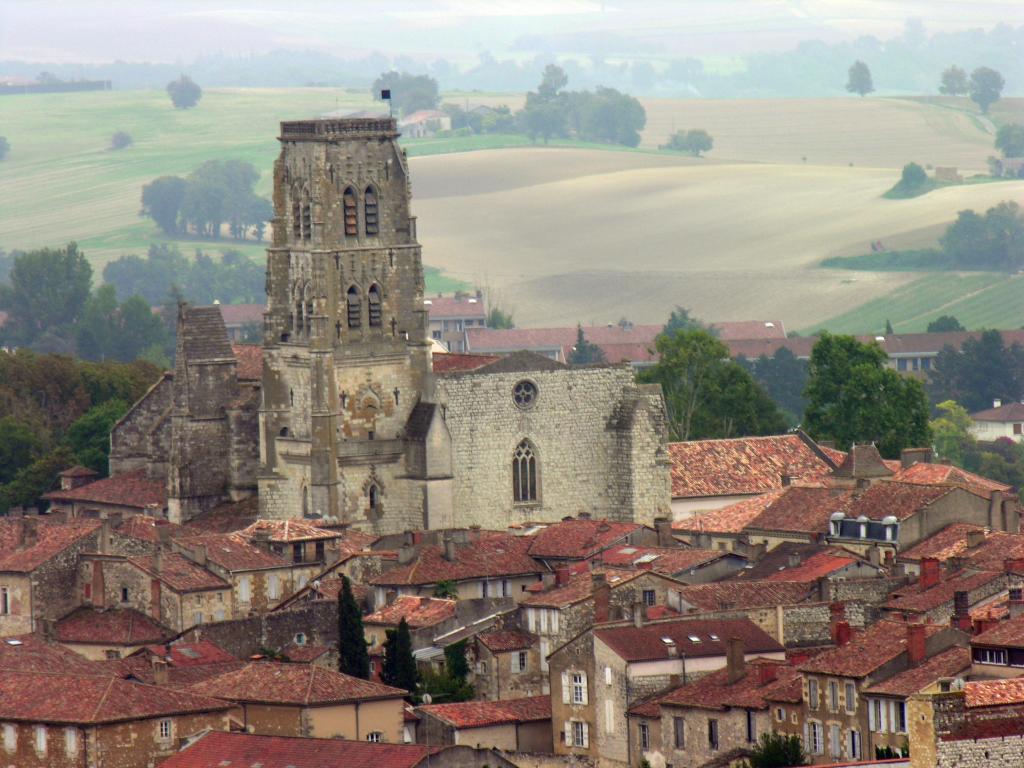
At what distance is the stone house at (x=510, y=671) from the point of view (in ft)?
271

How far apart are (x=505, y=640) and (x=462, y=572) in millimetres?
7376

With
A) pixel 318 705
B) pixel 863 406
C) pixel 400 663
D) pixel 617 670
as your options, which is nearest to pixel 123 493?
pixel 863 406

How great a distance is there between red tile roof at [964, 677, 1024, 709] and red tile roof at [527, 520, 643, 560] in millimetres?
28754

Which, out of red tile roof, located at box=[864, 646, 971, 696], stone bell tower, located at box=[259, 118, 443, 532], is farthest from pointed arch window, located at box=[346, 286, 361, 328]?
red tile roof, located at box=[864, 646, 971, 696]

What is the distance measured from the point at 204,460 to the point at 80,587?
1655 cm

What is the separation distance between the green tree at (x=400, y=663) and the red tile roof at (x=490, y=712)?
2109mm

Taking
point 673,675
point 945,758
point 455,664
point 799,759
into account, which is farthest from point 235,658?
point 945,758

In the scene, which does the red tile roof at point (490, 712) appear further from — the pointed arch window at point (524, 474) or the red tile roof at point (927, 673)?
the pointed arch window at point (524, 474)

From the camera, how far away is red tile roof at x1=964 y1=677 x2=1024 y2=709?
204 ft

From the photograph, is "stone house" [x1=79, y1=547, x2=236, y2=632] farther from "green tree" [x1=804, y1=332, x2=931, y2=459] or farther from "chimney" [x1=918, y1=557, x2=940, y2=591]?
"green tree" [x1=804, y1=332, x2=931, y2=459]

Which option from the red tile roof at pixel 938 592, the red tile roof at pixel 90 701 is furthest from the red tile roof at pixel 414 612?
the red tile roof at pixel 938 592

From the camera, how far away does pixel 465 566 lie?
299ft

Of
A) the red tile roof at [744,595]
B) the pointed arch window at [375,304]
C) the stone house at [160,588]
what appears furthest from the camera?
the pointed arch window at [375,304]

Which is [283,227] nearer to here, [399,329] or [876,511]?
[399,329]
